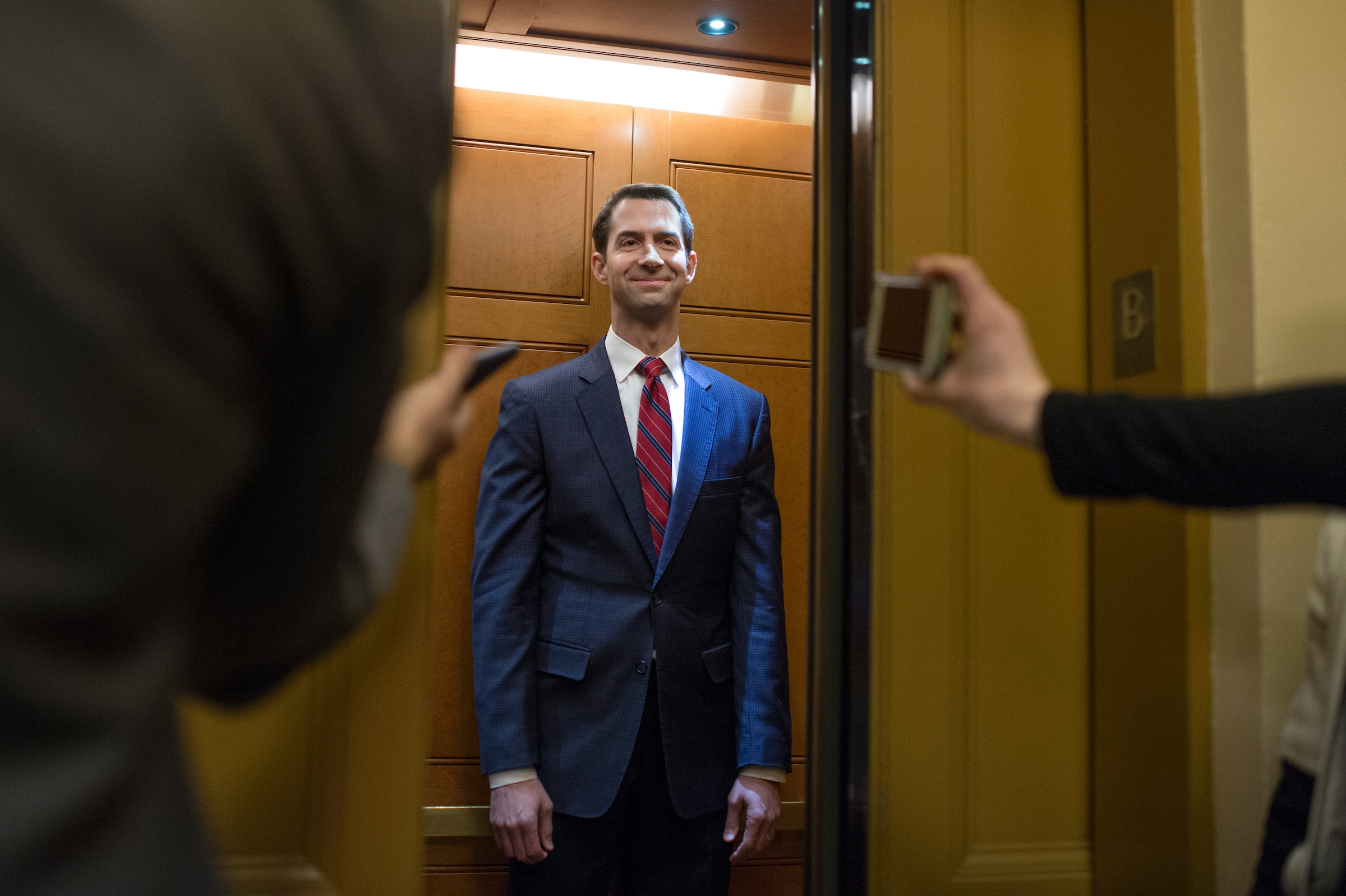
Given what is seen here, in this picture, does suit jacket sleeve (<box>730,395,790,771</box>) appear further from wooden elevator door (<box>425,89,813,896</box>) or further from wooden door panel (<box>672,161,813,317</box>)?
wooden door panel (<box>672,161,813,317</box>)

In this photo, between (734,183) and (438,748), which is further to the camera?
(734,183)

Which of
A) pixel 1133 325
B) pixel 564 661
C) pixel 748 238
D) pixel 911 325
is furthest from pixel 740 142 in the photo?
pixel 911 325

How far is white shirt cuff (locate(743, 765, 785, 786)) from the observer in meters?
2.19

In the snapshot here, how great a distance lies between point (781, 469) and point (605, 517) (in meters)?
0.85

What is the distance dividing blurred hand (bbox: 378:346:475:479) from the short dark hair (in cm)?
189

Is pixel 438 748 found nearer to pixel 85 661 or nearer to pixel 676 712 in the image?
pixel 676 712

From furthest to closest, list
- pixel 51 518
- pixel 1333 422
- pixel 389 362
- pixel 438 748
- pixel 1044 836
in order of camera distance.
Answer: pixel 438 748 < pixel 1044 836 < pixel 1333 422 < pixel 389 362 < pixel 51 518

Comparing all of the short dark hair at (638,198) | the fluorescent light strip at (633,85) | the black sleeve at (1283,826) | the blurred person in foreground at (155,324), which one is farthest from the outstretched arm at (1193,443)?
the fluorescent light strip at (633,85)

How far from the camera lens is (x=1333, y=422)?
0.80 m

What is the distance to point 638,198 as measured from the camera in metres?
2.56

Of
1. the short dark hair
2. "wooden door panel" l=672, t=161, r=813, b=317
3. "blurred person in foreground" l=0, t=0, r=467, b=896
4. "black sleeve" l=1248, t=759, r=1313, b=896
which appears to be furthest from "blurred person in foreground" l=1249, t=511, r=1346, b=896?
"wooden door panel" l=672, t=161, r=813, b=317

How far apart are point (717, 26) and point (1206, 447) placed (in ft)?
7.72

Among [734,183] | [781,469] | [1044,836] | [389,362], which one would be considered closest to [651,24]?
[734,183]

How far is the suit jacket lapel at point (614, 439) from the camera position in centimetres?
223
